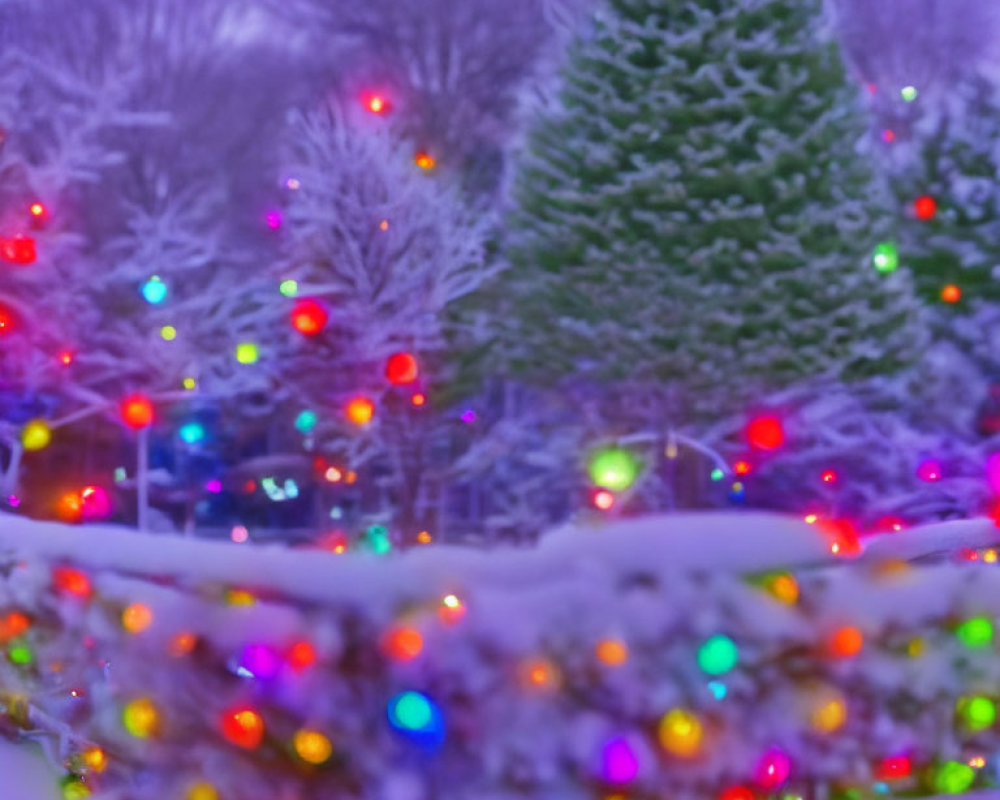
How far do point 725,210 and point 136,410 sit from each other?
7.35m

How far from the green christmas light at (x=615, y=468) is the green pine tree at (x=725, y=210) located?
1.06 meters

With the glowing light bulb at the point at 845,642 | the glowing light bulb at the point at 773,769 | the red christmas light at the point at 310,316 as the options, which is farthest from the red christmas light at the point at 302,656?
the red christmas light at the point at 310,316

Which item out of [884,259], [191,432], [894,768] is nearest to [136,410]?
[191,432]

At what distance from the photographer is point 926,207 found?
1523 centimetres

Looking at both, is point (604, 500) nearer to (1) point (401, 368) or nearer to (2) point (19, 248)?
(1) point (401, 368)

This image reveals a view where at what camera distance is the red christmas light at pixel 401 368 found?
47.0 feet

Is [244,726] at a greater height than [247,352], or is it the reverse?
[247,352]

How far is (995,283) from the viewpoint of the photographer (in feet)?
48.0

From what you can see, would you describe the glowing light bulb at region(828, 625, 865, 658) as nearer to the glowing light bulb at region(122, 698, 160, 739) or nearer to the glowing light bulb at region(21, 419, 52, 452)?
the glowing light bulb at region(122, 698, 160, 739)

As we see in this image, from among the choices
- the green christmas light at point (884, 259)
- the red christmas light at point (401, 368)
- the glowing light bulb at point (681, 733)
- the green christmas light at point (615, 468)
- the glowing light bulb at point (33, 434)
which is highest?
the green christmas light at point (884, 259)

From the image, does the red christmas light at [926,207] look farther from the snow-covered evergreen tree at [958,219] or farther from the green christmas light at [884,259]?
the green christmas light at [884,259]

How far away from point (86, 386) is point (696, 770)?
46.5ft

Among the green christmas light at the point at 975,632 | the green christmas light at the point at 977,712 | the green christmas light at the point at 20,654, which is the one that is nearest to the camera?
the green christmas light at the point at 975,632

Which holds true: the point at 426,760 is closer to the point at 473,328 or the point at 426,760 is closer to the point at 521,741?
the point at 521,741
